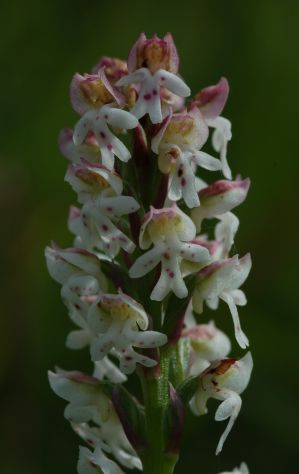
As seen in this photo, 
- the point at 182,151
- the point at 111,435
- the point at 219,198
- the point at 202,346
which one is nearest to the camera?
the point at 182,151

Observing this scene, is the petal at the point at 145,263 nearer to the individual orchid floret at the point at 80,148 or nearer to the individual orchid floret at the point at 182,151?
the individual orchid floret at the point at 182,151

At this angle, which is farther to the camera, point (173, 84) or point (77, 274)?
point (77, 274)

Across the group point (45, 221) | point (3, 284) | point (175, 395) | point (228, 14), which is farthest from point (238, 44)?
point (175, 395)

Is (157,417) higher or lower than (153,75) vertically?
lower

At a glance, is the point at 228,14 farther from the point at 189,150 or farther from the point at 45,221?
the point at 189,150

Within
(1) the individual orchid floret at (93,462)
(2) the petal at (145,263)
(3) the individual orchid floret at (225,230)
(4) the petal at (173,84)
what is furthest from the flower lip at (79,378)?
(4) the petal at (173,84)

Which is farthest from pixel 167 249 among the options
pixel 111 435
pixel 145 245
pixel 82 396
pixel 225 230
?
pixel 111 435

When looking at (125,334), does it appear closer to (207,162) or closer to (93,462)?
(93,462)
